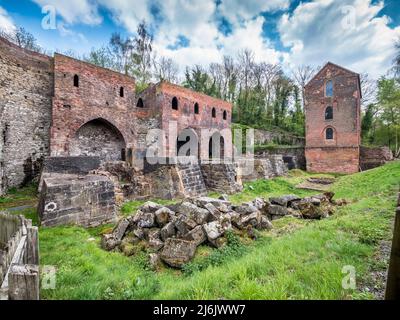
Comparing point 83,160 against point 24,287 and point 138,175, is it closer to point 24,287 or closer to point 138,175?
point 138,175

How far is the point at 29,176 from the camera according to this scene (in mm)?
10602

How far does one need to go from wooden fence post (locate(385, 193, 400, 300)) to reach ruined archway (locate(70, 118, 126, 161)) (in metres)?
13.7

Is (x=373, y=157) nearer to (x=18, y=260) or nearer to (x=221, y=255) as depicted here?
(x=221, y=255)

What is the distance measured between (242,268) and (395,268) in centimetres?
170

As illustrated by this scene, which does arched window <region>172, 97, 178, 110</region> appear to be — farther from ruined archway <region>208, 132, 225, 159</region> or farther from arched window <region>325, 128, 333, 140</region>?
arched window <region>325, 128, 333, 140</region>

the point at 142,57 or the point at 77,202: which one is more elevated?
the point at 142,57

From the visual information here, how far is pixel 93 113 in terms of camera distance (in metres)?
12.5

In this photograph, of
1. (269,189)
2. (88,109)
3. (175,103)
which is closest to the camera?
(269,189)

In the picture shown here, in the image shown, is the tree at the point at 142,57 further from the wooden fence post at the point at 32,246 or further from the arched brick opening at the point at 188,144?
the wooden fence post at the point at 32,246

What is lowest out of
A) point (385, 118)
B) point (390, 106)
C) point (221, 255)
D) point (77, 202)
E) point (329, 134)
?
point (221, 255)

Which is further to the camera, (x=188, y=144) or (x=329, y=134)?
(x=329, y=134)

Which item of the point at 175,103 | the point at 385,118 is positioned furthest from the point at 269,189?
the point at 385,118

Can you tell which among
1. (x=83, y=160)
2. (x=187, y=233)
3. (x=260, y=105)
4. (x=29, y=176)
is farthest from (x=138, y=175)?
(x=260, y=105)

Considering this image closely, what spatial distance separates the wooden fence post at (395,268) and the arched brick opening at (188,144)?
54.8 ft
